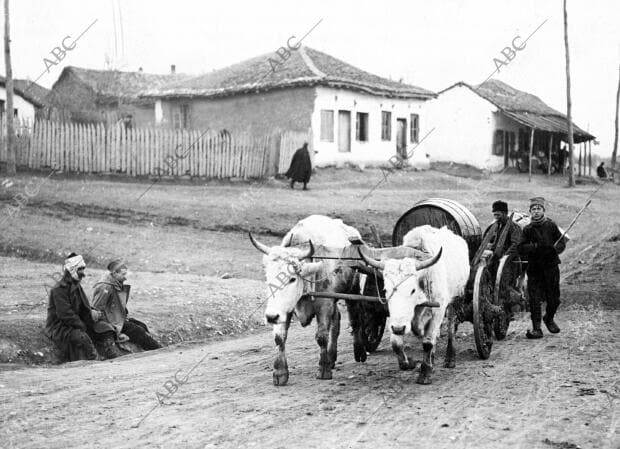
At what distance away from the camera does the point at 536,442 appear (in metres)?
5.56

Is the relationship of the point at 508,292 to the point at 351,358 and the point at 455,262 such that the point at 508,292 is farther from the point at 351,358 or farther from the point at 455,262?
the point at 351,358

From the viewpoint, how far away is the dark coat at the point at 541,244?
32.4 feet

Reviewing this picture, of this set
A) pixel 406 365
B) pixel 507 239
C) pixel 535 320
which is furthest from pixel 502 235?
pixel 406 365

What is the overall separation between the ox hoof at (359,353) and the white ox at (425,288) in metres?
0.92

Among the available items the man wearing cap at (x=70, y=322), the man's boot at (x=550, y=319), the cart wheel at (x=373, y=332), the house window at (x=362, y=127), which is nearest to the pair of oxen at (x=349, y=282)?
the cart wheel at (x=373, y=332)

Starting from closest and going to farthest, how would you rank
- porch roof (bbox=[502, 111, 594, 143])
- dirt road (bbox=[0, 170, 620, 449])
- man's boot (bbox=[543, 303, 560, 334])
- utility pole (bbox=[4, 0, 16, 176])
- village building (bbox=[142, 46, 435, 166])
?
dirt road (bbox=[0, 170, 620, 449]) → man's boot (bbox=[543, 303, 560, 334]) → utility pole (bbox=[4, 0, 16, 176]) → village building (bbox=[142, 46, 435, 166]) → porch roof (bbox=[502, 111, 594, 143])

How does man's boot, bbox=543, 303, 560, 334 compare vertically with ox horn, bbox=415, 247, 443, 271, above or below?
below

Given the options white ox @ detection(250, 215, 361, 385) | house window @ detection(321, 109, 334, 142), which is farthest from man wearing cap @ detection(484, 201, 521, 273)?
house window @ detection(321, 109, 334, 142)

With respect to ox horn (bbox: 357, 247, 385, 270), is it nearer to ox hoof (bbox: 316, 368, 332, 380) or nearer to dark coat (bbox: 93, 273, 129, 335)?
ox hoof (bbox: 316, 368, 332, 380)

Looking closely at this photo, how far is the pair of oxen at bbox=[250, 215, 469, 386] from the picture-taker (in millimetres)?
7234

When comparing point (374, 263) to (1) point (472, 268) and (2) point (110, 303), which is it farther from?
(2) point (110, 303)

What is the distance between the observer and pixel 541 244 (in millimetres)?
9906

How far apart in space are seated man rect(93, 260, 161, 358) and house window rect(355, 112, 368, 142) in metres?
22.7

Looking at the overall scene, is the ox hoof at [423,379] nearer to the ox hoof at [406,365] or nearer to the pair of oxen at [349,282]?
the pair of oxen at [349,282]
